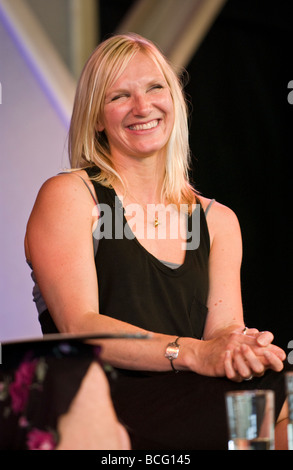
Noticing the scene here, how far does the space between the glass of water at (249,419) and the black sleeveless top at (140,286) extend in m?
0.81

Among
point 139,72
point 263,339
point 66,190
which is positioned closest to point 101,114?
point 139,72

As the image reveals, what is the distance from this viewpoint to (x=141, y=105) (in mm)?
2004

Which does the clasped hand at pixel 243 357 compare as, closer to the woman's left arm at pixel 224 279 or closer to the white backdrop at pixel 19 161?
the woman's left arm at pixel 224 279

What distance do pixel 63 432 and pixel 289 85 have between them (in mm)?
2425

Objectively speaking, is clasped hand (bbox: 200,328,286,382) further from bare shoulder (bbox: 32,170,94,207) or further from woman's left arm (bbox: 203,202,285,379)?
bare shoulder (bbox: 32,170,94,207)

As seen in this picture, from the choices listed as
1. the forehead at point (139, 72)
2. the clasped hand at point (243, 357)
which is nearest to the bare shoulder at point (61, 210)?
the forehead at point (139, 72)

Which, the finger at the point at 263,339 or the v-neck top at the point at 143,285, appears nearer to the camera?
the finger at the point at 263,339

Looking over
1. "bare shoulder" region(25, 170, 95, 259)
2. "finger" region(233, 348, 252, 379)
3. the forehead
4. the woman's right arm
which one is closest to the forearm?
the woman's right arm

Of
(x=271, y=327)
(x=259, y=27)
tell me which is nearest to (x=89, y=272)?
(x=271, y=327)

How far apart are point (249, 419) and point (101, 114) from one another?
3.94 feet

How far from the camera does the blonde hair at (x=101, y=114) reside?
2020mm

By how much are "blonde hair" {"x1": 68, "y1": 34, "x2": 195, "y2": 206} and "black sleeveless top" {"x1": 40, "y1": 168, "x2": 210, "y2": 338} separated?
14 centimetres

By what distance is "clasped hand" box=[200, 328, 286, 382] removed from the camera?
1.57 m

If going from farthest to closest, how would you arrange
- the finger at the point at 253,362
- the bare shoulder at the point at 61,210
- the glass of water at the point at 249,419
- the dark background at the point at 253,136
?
the dark background at the point at 253,136 → the bare shoulder at the point at 61,210 → the finger at the point at 253,362 → the glass of water at the point at 249,419
